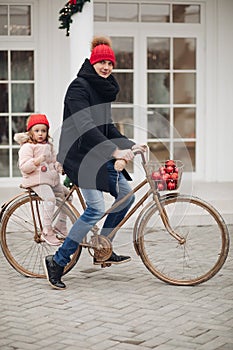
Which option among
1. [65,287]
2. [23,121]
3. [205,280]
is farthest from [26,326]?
[23,121]

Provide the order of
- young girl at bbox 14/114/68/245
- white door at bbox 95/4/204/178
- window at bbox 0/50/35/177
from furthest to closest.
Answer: white door at bbox 95/4/204/178 < window at bbox 0/50/35/177 < young girl at bbox 14/114/68/245

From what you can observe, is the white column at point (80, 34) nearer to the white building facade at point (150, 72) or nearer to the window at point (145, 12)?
the white building facade at point (150, 72)

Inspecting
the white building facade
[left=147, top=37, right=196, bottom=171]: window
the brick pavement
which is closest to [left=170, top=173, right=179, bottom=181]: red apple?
the brick pavement

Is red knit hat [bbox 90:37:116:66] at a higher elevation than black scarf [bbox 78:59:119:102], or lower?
higher

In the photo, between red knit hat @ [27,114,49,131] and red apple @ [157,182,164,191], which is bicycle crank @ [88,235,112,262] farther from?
red knit hat @ [27,114,49,131]

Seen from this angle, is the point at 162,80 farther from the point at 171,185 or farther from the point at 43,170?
the point at 171,185

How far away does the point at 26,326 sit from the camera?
5.31 m

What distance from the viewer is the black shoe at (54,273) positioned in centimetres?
627

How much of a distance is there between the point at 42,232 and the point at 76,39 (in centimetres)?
387

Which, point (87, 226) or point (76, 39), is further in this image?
point (76, 39)

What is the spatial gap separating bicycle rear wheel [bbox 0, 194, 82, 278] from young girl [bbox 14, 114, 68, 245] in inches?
2.9

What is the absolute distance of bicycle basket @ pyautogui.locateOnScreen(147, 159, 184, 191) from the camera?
612 centimetres

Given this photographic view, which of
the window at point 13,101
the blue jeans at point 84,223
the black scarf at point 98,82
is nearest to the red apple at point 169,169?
the blue jeans at point 84,223

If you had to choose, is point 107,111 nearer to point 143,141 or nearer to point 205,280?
point 205,280
